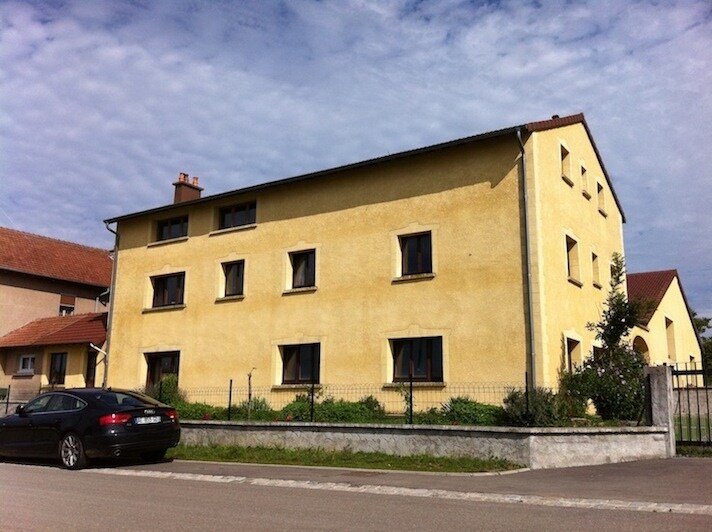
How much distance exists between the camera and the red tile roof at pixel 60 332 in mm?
26750

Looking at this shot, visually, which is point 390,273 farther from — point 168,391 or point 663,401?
point 168,391

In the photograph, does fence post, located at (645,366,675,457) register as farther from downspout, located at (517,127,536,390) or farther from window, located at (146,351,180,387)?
window, located at (146,351,180,387)

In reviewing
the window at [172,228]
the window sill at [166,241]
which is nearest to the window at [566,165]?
the window sill at [166,241]

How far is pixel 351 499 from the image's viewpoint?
9109 mm

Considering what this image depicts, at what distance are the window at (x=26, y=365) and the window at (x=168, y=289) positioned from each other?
27.0ft

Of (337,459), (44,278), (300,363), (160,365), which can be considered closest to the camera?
(337,459)

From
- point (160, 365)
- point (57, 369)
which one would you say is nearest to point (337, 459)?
point (160, 365)

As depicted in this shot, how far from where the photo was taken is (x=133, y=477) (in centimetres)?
1166

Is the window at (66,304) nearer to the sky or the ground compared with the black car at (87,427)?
nearer to the sky

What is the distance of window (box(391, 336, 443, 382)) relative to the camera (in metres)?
18.2

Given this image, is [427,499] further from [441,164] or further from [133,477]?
[441,164]

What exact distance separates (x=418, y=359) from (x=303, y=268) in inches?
196

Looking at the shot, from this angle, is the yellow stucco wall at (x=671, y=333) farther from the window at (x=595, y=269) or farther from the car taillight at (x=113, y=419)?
the car taillight at (x=113, y=419)

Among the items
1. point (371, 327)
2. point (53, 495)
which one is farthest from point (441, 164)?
point (53, 495)
